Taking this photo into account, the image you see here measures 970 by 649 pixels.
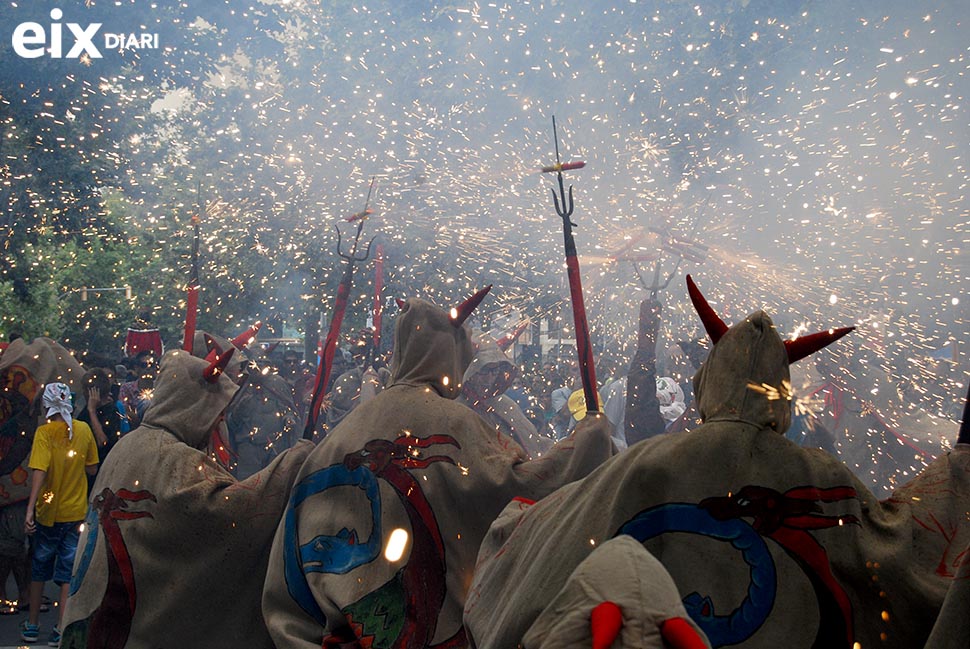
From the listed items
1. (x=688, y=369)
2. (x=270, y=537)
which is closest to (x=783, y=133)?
(x=688, y=369)

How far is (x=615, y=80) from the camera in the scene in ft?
60.3

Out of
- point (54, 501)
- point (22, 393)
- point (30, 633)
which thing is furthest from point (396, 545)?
point (22, 393)

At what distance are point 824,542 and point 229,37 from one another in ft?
60.8

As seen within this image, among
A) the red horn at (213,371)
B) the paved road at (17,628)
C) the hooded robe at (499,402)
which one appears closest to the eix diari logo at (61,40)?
the hooded robe at (499,402)

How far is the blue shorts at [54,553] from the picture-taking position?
22.2 feet

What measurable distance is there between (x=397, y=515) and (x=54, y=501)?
11.6 feet

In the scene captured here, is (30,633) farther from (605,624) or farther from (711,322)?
(605,624)

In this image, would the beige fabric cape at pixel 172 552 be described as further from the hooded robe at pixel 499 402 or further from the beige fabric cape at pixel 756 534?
the hooded robe at pixel 499 402

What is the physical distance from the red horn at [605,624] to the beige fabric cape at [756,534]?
134 centimetres

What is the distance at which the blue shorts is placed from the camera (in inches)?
267

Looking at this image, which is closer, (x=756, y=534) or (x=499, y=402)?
(x=756, y=534)

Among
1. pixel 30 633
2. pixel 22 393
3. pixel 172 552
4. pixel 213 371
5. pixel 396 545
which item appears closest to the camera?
pixel 396 545

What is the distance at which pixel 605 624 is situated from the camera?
4.62 feet

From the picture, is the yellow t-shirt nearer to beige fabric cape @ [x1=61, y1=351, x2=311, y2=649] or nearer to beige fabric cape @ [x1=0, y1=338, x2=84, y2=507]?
beige fabric cape @ [x1=0, y1=338, x2=84, y2=507]
